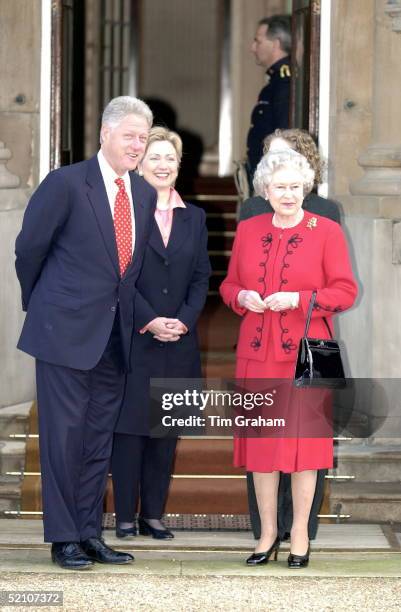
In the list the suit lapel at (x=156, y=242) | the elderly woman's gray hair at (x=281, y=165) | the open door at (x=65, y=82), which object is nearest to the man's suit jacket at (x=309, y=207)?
the suit lapel at (x=156, y=242)

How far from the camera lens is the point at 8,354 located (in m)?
7.74

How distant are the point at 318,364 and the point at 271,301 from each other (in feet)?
1.09

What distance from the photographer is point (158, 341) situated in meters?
6.25

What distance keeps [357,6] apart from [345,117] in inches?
23.8

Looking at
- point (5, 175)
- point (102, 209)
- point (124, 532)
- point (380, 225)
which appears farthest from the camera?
point (5, 175)

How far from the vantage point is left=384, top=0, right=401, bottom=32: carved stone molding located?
7.58 metres

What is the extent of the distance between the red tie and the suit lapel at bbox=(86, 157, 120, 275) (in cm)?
5

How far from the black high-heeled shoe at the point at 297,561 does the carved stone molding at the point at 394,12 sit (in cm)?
310

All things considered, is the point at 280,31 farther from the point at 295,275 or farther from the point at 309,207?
the point at 295,275

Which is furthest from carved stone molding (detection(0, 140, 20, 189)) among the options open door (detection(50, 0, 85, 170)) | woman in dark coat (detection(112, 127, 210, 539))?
woman in dark coat (detection(112, 127, 210, 539))

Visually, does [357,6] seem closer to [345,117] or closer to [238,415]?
[345,117]

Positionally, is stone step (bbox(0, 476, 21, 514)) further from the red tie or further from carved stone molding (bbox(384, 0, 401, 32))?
carved stone molding (bbox(384, 0, 401, 32))

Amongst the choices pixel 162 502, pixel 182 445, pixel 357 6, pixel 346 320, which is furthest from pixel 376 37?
pixel 162 502

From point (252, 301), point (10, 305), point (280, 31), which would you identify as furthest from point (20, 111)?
point (252, 301)
